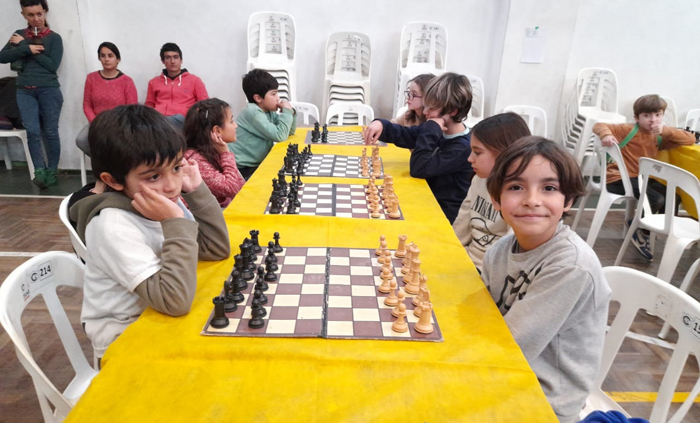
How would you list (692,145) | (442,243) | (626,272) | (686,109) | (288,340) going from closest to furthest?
1. (288,340)
2. (626,272)
3. (442,243)
4. (692,145)
5. (686,109)

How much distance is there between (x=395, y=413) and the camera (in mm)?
916

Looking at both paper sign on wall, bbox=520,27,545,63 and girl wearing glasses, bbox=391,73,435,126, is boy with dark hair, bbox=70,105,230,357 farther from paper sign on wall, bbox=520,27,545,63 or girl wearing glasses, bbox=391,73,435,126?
paper sign on wall, bbox=520,27,545,63

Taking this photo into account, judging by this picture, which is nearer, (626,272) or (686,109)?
(626,272)

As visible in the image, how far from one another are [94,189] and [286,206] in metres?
0.86

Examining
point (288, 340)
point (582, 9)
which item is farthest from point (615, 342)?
point (582, 9)

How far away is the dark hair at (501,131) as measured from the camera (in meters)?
1.86

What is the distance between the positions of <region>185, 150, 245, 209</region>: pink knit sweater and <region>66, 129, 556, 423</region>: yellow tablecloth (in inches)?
46.3

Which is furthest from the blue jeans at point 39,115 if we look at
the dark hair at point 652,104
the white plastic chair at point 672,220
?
the dark hair at point 652,104

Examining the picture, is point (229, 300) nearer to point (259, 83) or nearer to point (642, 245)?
point (259, 83)

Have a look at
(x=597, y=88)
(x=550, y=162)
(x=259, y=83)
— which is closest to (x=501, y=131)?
(x=550, y=162)

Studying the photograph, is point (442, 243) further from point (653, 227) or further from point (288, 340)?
point (653, 227)

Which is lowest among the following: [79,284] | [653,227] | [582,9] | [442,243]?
[653,227]

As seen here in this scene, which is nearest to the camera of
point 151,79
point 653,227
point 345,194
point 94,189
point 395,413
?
point 395,413

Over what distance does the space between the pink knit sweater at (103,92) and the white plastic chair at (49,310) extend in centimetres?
382
